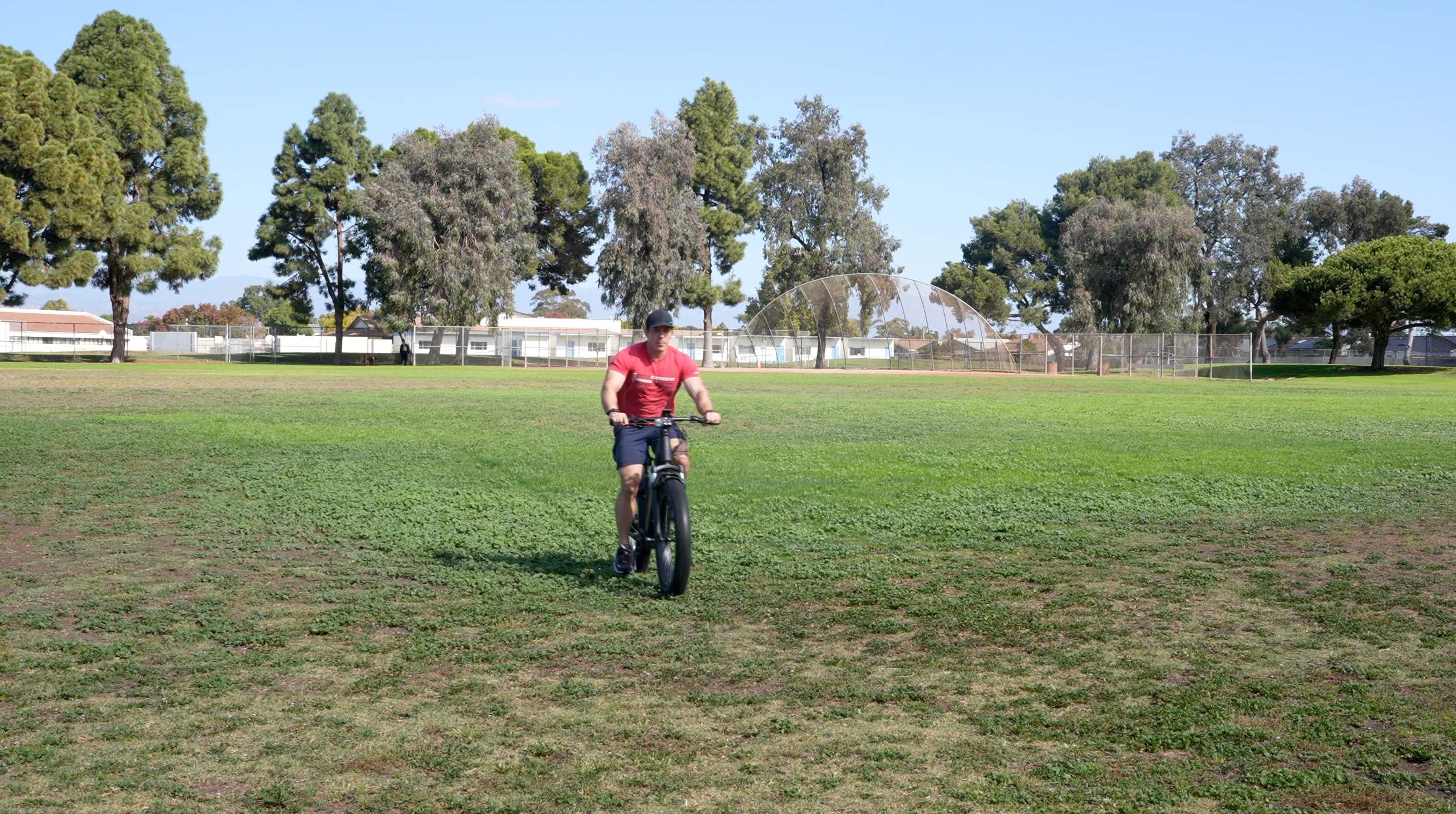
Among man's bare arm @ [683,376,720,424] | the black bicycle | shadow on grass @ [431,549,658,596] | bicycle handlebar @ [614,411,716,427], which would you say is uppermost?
man's bare arm @ [683,376,720,424]

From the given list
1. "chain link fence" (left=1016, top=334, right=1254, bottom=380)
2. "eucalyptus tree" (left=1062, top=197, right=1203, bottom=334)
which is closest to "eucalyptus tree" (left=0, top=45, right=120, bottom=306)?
"chain link fence" (left=1016, top=334, right=1254, bottom=380)

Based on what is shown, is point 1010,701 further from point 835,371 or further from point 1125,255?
point 1125,255

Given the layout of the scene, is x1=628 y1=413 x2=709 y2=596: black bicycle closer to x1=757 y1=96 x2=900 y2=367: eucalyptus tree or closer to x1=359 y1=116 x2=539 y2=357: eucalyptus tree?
x1=359 y1=116 x2=539 y2=357: eucalyptus tree

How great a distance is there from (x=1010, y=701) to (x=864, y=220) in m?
79.5

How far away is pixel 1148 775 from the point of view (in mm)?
4316

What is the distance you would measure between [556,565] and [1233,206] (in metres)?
99.8

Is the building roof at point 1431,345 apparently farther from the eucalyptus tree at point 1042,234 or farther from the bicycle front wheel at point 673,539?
the bicycle front wheel at point 673,539

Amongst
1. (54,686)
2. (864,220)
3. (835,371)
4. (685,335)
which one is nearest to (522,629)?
(54,686)

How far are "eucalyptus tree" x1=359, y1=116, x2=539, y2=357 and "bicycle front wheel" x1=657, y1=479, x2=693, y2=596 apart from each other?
58.7m

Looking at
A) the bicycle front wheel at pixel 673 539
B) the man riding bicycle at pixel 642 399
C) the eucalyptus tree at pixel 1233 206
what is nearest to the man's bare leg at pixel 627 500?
the man riding bicycle at pixel 642 399

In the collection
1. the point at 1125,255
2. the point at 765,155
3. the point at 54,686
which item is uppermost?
the point at 765,155

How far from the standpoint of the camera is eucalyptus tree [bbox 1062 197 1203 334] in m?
79.2

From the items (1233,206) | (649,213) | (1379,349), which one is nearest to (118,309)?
(649,213)

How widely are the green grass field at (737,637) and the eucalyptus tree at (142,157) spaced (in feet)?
167
